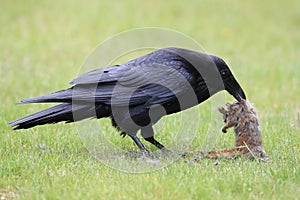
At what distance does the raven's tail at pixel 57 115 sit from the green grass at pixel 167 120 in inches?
11.5

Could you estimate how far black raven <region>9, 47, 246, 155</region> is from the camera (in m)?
5.69

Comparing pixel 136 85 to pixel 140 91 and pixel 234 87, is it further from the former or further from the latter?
pixel 234 87

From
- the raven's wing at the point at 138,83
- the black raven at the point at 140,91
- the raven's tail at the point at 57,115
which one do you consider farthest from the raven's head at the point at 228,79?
the raven's tail at the point at 57,115

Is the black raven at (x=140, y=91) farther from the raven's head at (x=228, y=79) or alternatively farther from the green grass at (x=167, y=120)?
the green grass at (x=167, y=120)

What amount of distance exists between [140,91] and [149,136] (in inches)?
23.5

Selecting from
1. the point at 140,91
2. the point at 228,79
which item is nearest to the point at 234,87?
the point at 228,79

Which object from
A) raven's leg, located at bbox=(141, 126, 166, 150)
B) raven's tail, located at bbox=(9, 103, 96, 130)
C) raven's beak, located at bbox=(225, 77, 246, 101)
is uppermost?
raven's beak, located at bbox=(225, 77, 246, 101)

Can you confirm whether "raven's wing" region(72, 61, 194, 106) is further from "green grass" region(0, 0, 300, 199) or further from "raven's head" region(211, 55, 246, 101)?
"green grass" region(0, 0, 300, 199)

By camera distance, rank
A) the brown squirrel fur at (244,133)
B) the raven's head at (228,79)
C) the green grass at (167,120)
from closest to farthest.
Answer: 1. the green grass at (167,120)
2. the brown squirrel fur at (244,133)
3. the raven's head at (228,79)

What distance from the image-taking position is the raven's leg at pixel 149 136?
233 inches

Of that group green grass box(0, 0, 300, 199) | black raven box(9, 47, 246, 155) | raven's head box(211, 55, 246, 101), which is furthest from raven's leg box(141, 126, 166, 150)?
raven's head box(211, 55, 246, 101)

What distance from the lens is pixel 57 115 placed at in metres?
5.75

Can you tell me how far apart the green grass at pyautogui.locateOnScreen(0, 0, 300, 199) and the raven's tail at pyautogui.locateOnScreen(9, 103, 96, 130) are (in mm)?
293

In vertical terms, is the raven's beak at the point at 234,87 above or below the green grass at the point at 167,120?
above
